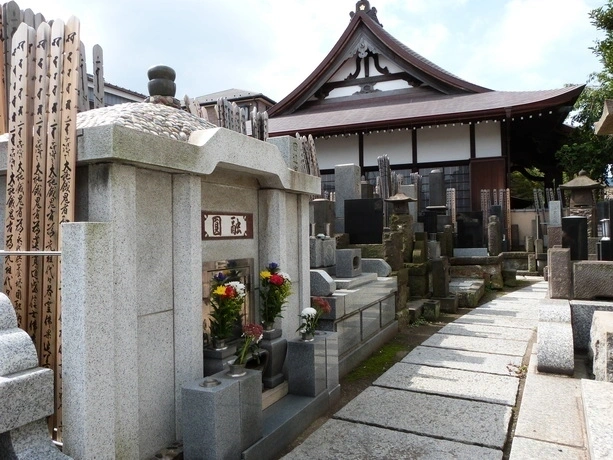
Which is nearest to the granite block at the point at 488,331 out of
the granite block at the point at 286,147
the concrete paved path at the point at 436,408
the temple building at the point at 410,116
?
the concrete paved path at the point at 436,408

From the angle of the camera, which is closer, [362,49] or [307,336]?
[307,336]

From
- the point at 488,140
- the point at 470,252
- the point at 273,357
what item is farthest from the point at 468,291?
the point at 488,140

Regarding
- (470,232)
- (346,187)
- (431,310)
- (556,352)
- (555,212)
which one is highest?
(346,187)

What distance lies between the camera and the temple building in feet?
56.1

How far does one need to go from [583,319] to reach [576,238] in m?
1.24

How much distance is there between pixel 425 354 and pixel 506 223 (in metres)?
12.1

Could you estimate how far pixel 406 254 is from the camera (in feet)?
34.3

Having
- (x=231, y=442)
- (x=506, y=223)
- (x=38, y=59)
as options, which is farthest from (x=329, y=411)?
(x=506, y=223)

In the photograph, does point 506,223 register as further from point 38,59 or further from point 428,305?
point 38,59

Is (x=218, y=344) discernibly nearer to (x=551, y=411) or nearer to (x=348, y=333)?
(x=348, y=333)

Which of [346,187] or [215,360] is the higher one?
[346,187]

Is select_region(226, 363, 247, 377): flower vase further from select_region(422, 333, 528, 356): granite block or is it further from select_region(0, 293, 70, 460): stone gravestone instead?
select_region(422, 333, 528, 356): granite block

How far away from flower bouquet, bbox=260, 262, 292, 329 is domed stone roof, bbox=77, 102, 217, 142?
1497 millimetres

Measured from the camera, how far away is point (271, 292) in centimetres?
443
